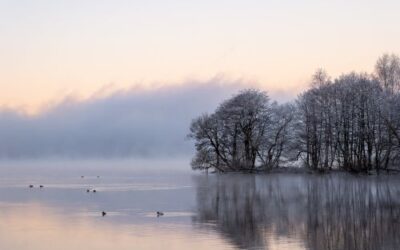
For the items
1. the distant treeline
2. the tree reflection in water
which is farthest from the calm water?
the distant treeline

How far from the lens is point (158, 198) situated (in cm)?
4712

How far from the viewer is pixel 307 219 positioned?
1214 inches

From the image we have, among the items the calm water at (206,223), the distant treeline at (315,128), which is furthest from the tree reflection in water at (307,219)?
the distant treeline at (315,128)

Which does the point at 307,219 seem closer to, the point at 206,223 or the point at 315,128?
the point at 206,223

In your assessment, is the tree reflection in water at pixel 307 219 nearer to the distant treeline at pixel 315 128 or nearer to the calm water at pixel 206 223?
the calm water at pixel 206 223

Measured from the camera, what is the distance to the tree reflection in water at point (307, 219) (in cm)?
2358

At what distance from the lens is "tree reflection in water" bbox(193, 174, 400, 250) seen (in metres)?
23.6

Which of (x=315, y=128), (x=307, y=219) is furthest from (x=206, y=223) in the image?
(x=315, y=128)

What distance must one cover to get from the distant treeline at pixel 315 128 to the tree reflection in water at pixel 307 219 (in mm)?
38046

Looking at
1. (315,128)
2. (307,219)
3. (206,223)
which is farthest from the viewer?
(315,128)

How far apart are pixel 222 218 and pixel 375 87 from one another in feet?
198

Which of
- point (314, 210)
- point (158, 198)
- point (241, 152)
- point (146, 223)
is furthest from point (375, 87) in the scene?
point (146, 223)

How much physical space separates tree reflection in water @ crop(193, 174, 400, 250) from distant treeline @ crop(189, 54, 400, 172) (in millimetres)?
38046

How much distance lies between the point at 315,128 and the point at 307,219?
64.2 meters
